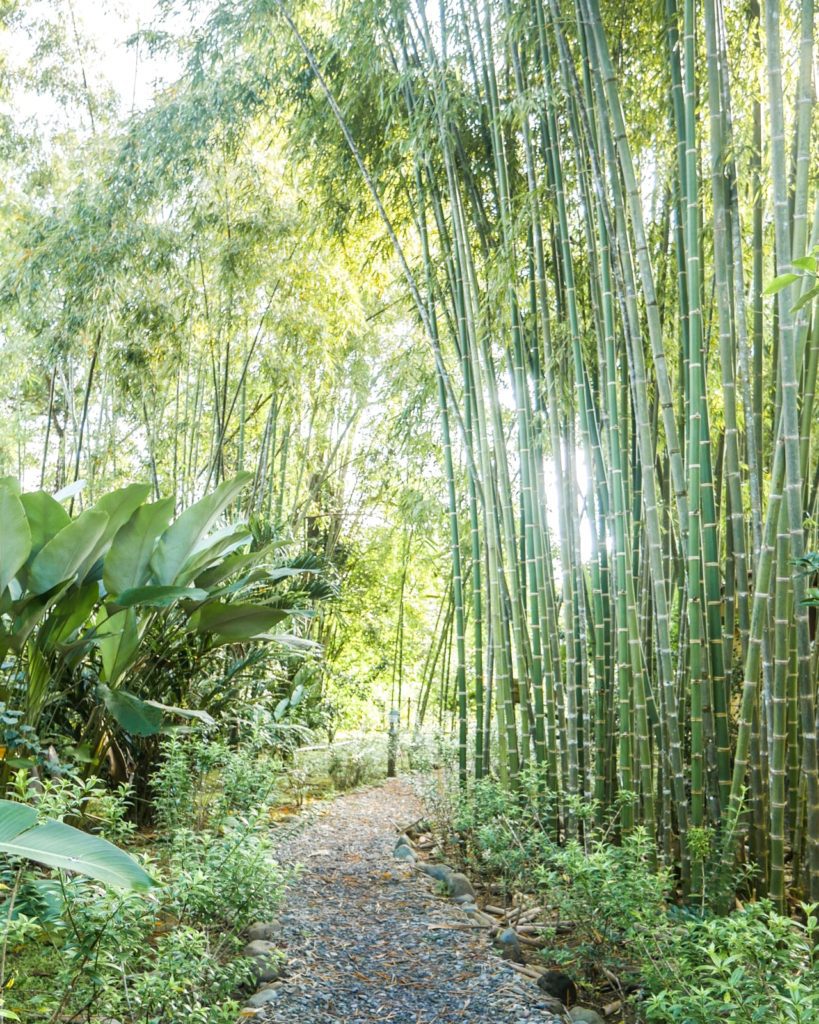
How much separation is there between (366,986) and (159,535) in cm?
155

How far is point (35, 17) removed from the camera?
18.6 ft

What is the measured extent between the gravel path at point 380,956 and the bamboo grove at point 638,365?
531 millimetres

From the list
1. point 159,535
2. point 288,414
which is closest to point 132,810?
point 159,535

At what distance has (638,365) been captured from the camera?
240 cm

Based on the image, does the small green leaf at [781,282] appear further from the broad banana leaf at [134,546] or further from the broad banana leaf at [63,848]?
the broad banana leaf at [134,546]

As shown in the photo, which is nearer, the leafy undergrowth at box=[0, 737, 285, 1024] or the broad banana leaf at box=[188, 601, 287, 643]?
the leafy undergrowth at box=[0, 737, 285, 1024]

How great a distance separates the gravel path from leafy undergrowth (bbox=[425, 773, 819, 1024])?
0.18 metres

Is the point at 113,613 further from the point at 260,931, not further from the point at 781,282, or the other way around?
the point at 781,282

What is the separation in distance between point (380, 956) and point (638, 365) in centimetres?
175

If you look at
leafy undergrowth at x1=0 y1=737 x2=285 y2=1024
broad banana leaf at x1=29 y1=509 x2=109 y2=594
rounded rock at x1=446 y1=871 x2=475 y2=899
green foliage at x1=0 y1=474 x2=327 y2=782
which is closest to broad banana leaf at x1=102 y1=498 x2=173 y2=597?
green foliage at x1=0 y1=474 x2=327 y2=782

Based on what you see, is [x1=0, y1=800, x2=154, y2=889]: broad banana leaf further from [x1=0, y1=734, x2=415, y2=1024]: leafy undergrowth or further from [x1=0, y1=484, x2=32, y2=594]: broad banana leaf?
[x1=0, y1=484, x2=32, y2=594]: broad banana leaf

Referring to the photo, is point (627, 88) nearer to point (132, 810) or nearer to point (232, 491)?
point (232, 491)

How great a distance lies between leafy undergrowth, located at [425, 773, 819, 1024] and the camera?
1.44m

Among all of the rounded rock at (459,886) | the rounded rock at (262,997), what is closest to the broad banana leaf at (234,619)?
the rounded rock at (459,886)
